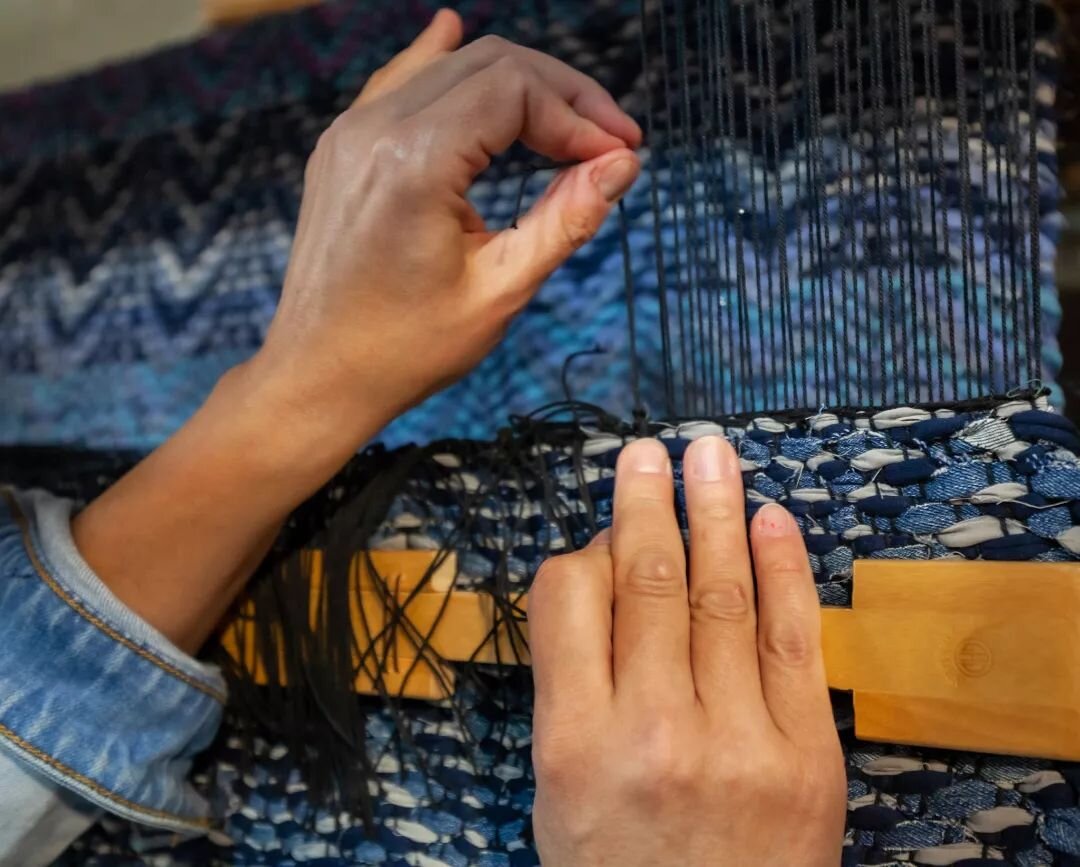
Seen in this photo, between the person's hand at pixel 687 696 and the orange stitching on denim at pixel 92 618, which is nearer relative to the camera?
the person's hand at pixel 687 696

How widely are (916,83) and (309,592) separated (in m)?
0.55

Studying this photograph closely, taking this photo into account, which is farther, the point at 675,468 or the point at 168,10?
the point at 168,10

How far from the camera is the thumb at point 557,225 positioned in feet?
1.87

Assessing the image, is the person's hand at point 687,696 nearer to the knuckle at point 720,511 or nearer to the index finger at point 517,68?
the knuckle at point 720,511

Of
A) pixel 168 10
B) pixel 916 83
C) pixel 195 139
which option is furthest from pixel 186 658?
pixel 168 10

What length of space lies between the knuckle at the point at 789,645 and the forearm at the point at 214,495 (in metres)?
0.28

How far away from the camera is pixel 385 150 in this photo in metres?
0.56

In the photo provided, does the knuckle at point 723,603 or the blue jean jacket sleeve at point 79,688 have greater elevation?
the knuckle at point 723,603

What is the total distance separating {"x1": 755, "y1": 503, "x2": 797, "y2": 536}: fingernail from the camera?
0.53 meters

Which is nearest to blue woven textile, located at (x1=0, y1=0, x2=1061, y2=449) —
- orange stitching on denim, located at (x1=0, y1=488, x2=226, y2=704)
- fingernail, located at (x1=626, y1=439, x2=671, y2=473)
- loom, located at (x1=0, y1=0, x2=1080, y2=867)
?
loom, located at (x1=0, y1=0, x2=1080, y2=867)

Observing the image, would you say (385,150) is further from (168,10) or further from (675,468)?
(168,10)

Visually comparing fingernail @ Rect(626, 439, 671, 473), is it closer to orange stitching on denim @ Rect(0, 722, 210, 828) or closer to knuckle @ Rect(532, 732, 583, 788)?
knuckle @ Rect(532, 732, 583, 788)

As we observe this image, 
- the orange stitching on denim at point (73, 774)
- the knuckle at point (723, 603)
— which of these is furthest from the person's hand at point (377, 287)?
the knuckle at point (723, 603)

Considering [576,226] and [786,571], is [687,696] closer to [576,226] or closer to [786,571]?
[786,571]
